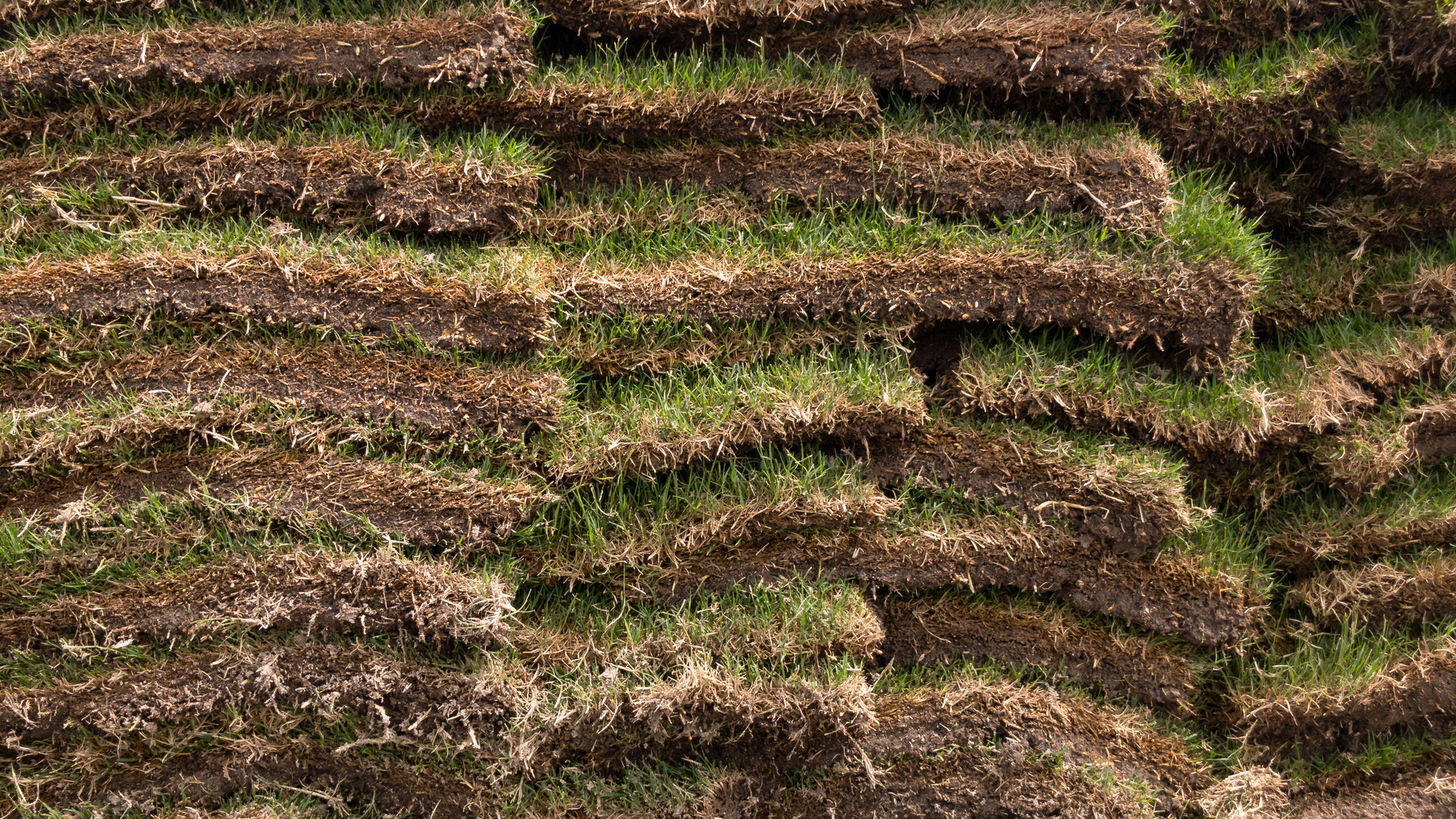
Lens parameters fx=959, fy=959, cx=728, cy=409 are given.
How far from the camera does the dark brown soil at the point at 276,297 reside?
397 centimetres

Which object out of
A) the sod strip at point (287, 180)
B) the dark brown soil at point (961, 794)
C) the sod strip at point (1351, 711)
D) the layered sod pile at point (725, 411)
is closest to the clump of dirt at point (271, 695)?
the layered sod pile at point (725, 411)

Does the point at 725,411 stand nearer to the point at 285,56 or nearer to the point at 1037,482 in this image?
the point at 1037,482

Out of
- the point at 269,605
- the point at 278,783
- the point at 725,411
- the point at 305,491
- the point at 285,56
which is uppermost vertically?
the point at 285,56

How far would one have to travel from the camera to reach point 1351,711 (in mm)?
4145

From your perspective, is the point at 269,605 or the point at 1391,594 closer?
the point at 269,605

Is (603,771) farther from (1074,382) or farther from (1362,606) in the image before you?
(1362,606)

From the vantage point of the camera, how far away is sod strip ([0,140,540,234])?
4164mm

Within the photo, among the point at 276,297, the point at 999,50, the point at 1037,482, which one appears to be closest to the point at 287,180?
the point at 276,297

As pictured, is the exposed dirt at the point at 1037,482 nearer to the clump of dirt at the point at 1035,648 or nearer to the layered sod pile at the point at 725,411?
the layered sod pile at the point at 725,411

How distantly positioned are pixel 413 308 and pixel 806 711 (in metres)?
2.34

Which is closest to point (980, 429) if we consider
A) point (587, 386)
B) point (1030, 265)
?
point (1030, 265)

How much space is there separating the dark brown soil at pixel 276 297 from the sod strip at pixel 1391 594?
3689 mm

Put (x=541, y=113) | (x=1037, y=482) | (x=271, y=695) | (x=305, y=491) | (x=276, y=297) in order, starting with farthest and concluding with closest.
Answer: (x=541, y=113) < (x=1037, y=482) < (x=276, y=297) < (x=305, y=491) < (x=271, y=695)

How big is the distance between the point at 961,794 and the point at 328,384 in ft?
10.3
